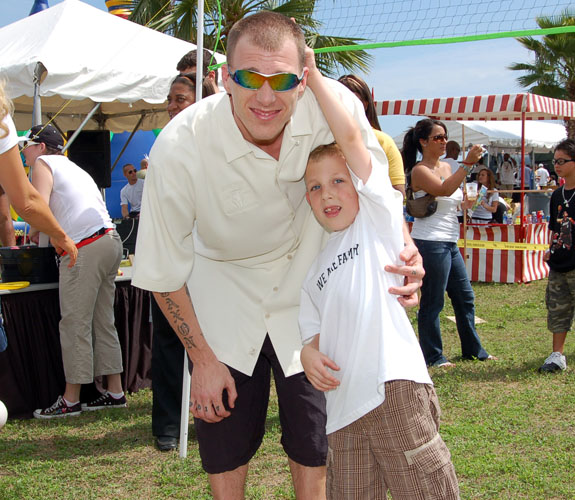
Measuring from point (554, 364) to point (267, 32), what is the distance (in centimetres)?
445

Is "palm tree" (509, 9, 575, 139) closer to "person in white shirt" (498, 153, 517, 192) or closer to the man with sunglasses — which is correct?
"person in white shirt" (498, 153, 517, 192)

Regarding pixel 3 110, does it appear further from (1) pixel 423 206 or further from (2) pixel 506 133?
(2) pixel 506 133

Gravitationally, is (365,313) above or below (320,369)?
above

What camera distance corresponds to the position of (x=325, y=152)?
224cm

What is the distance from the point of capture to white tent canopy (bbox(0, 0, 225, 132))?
620 centimetres

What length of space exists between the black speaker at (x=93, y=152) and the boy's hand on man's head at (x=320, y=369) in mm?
7326

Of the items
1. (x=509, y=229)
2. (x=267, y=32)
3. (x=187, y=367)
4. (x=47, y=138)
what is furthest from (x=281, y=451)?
(x=509, y=229)

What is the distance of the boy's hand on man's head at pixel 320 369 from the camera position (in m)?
2.06

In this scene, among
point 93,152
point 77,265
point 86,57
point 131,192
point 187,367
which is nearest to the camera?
point 187,367

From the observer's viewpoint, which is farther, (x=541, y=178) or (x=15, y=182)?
(x=541, y=178)

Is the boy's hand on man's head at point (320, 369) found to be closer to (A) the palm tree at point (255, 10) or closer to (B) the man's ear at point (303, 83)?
(B) the man's ear at point (303, 83)

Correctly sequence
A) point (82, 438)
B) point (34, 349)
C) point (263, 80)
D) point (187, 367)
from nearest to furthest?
point (263, 80)
point (187, 367)
point (82, 438)
point (34, 349)

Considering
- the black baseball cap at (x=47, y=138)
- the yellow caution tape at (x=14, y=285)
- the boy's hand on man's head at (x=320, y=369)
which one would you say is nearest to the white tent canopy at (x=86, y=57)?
the black baseball cap at (x=47, y=138)

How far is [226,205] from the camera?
220 centimetres
